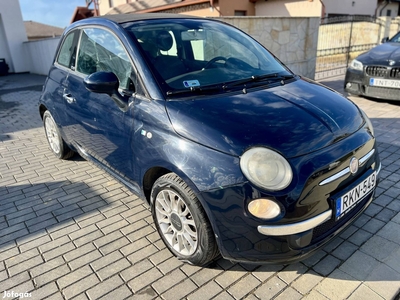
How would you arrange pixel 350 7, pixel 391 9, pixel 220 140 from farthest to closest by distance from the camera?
1. pixel 391 9
2. pixel 350 7
3. pixel 220 140

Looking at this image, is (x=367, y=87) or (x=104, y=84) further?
(x=367, y=87)

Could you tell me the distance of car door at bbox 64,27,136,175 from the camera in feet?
8.68

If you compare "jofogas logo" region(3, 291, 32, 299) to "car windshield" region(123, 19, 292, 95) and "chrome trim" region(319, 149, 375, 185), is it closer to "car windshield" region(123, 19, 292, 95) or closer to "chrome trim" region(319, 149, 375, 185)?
"car windshield" region(123, 19, 292, 95)

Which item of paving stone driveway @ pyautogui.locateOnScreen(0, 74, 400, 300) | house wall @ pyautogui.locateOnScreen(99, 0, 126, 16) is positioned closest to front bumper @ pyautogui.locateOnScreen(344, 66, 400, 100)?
paving stone driveway @ pyautogui.locateOnScreen(0, 74, 400, 300)

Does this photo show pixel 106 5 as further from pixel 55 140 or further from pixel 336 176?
pixel 336 176

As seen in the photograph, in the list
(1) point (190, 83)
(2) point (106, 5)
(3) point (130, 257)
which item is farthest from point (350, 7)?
(3) point (130, 257)

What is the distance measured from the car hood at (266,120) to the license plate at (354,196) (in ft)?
1.20

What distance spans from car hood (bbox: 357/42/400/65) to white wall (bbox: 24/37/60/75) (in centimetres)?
1196

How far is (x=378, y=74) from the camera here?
6.00m

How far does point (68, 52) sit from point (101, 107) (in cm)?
132

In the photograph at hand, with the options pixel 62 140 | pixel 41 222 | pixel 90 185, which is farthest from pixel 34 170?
pixel 41 222

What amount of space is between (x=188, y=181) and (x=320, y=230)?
2.93ft

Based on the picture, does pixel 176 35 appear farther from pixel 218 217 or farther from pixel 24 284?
pixel 24 284

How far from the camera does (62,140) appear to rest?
4.20 meters
